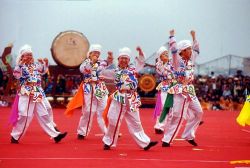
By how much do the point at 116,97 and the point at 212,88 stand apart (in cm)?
1331

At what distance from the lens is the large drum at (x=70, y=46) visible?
16.6 metres

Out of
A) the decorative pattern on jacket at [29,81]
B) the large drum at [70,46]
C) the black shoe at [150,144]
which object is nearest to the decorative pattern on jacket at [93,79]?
the decorative pattern on jacket at [29,81]

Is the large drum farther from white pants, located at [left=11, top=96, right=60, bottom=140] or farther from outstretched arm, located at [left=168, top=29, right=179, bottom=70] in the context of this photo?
outstretched arm, located at [left=168, top=29, right=179, bottom=70]

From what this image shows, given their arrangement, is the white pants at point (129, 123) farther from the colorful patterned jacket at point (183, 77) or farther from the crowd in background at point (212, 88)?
the crowd in background at point (212, 88)

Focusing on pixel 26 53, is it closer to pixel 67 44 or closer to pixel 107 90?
pixel 107 90

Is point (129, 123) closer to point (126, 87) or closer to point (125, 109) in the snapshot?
point (125, 109)

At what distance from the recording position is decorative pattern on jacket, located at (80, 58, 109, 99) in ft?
30.7

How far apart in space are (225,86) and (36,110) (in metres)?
12.5

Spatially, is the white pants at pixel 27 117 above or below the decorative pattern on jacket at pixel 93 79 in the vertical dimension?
below

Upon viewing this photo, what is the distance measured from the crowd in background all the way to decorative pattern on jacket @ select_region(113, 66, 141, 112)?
1152 centimetres

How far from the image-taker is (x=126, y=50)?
7.79 meters

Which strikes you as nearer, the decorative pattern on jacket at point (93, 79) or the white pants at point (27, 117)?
the white pants at point (27, 117)

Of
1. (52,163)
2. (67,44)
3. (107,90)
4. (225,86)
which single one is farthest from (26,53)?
(225,86)

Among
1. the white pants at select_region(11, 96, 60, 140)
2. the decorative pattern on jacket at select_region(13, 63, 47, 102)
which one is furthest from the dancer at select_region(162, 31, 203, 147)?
the decorative pattern on jacket at select_region(13, 63, 47, 102)
